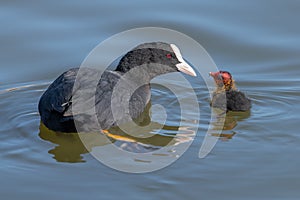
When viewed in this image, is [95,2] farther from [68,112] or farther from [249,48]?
[68,112]

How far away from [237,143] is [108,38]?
10.0 feet

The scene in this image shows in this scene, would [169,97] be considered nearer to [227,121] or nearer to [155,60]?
[155,60]

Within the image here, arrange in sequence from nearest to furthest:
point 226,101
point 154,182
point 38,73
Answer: point 154,182 → point 226,101 → point 38,73

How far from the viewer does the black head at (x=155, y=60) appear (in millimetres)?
7668

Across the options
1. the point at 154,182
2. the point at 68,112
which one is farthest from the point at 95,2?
the point at 154,182

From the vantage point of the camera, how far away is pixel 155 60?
7.75m

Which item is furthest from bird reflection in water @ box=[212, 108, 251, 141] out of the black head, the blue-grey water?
the black head

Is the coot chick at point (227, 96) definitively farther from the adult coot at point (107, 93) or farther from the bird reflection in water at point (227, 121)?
the adult coot at point (107, 93)

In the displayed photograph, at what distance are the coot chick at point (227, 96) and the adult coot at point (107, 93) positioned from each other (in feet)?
1.24

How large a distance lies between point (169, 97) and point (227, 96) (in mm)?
680

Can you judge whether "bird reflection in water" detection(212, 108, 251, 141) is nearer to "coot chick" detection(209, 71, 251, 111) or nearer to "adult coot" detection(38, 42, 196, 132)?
"coot chick" detection(209, 71, 251, 111)

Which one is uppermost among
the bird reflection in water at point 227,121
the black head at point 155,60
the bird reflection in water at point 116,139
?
the black head at point 155,60

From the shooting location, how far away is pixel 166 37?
926 centimetres

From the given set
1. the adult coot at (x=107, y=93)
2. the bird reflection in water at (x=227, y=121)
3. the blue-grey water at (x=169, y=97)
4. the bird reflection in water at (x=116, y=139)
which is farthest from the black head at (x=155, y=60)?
the bird reflection in water at (x=116, y=139)
